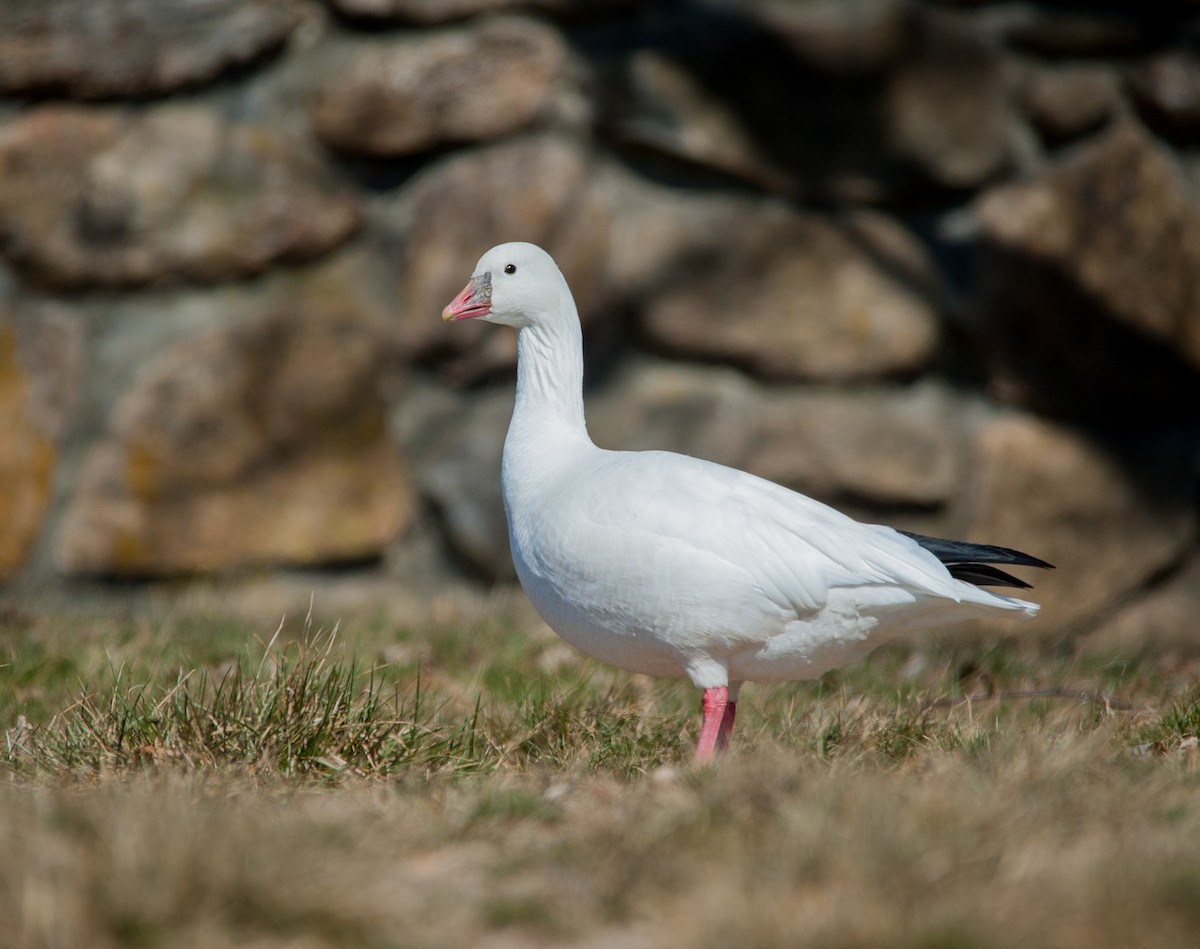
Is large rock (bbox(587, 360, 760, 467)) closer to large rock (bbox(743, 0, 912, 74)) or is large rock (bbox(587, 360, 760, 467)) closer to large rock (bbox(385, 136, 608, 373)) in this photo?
large rock (bbox(385, 136, 608, 373))

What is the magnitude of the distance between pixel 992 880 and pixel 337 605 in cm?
295

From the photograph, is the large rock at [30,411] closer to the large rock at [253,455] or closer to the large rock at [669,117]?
the large rock at [253,455]

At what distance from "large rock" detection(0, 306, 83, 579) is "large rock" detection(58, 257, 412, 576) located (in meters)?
0.13

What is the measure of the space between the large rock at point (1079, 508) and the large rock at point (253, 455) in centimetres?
195

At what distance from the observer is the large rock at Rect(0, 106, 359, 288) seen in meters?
4.34

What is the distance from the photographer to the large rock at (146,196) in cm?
434

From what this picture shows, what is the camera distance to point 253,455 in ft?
14.5

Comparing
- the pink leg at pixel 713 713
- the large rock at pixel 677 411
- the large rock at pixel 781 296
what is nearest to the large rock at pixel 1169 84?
the large rock at pixel 781 296

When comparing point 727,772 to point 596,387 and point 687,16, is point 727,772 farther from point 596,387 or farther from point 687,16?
point 687,16

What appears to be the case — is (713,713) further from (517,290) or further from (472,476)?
(472,476)

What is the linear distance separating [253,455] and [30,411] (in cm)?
71

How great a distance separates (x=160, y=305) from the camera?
14.4 feet

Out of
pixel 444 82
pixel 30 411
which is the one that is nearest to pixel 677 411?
pixel 444 82

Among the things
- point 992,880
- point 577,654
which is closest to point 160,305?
point 577,654
